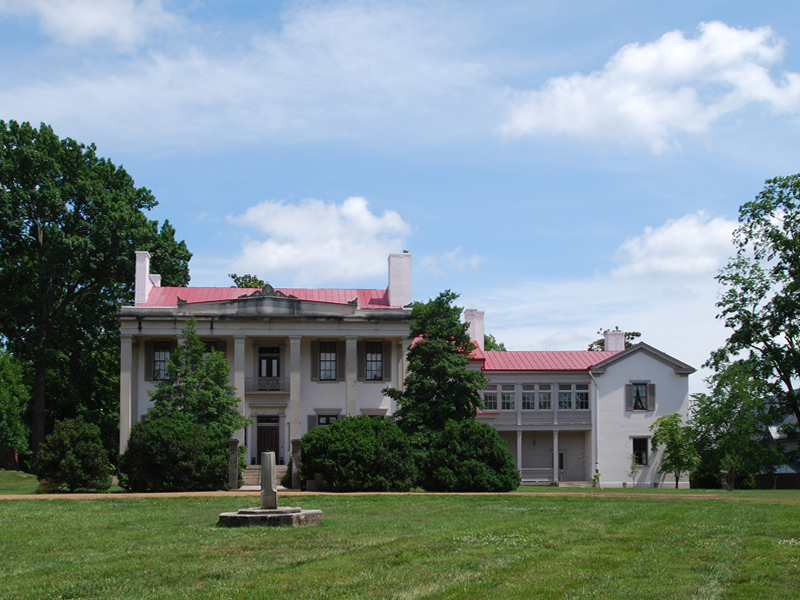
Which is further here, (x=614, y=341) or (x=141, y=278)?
(x=614, y=341)

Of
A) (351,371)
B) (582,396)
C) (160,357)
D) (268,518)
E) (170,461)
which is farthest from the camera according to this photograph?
(582,396)

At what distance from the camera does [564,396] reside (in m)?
44.6

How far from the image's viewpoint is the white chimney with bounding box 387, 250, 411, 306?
39.2 metres

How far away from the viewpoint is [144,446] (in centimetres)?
2636

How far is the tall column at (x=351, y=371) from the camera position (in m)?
36.1

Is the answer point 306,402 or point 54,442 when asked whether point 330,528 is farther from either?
point 306,402

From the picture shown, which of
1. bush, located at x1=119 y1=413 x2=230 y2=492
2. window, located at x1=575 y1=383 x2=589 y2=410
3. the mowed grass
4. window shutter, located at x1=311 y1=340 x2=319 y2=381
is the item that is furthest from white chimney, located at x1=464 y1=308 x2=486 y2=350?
the mowed grass

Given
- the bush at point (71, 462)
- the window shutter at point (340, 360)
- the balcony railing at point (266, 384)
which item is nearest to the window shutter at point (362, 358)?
the window shutter at point (340, 360)

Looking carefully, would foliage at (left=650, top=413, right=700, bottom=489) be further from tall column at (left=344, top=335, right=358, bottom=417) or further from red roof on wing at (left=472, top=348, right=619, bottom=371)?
tall column at (left=344, top=335, right=358, bottom=417)

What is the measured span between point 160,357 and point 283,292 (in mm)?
6555

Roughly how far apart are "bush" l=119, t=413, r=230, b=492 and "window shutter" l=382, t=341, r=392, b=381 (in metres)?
12.6

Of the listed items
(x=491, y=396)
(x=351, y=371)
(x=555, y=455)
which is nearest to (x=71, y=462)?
(x=351, y=371)

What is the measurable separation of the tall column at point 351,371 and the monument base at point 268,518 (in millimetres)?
20637

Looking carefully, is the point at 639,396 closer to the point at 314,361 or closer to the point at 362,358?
the point at 362,358
